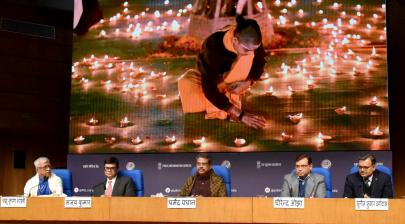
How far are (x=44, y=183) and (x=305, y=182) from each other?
7.50ft

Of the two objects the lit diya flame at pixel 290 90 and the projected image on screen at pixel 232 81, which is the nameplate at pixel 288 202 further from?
the lit diya flame at pixel 290 90

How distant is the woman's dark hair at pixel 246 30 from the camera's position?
700 cm

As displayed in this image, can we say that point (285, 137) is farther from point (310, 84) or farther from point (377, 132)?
point (377, 132)

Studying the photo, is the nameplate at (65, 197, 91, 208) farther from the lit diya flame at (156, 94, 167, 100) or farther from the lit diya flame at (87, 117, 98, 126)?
the lit diya flame at (87, 117, 98, 126)

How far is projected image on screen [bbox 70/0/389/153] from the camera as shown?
6.62 metres

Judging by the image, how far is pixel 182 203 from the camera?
4020 mm

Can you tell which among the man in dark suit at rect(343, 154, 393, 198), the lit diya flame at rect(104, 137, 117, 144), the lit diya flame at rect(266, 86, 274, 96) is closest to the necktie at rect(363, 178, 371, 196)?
the man in dark suit at rect(343, 154, 393, 198)

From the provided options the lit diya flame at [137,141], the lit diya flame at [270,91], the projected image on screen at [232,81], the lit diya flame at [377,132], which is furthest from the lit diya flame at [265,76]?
the lit diya flame at [137,141]

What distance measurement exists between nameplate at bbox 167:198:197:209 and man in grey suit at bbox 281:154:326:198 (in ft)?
4.10

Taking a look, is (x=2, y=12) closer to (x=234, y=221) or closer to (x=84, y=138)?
(x=84, y=138)

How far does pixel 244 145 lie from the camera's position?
22.6ft

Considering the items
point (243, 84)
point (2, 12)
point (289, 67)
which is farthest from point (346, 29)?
point (2, 12)

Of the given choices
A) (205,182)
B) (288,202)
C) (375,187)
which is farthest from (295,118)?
(288,202)

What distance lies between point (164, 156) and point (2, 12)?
312cm
